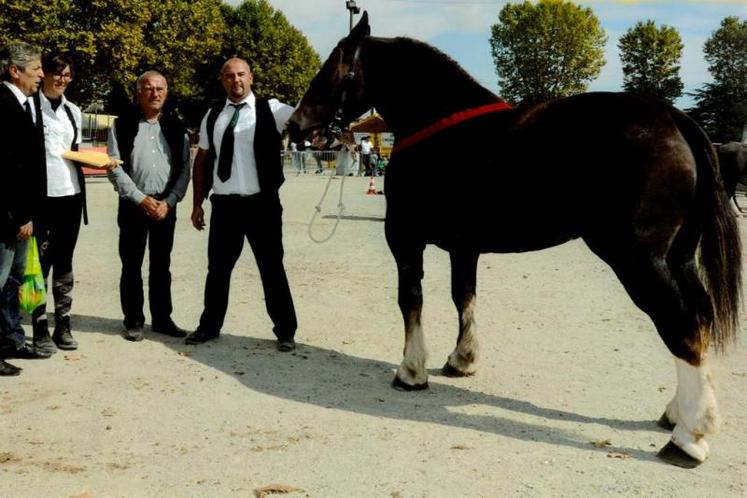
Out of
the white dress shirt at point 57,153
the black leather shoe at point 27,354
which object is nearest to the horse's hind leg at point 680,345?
the white dress shirt at point 57,153

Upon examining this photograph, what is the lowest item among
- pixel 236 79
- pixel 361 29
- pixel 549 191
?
pixel 549 191

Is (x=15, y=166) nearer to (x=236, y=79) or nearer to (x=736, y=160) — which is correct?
(x=236, y=79)

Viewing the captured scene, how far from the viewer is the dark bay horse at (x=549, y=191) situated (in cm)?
401

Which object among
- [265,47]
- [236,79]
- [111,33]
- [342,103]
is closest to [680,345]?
[342,103]

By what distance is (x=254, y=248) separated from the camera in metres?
6.43

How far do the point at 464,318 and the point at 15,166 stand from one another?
3391 millimetres

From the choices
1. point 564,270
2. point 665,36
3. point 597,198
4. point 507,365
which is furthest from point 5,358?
point 665,36

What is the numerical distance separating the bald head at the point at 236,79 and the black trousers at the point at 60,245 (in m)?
1.52

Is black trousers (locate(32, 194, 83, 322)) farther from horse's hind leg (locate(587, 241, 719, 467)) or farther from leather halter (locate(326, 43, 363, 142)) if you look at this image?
horse's hind leg (locate(587, 241, 719, 467))

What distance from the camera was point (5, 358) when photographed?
232 inches

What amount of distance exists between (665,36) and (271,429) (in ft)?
251

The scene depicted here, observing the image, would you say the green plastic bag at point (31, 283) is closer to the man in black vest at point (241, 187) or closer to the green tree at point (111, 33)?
the man in black vest at point (241, 187)

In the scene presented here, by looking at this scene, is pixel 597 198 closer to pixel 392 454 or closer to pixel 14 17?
pixel 392 454

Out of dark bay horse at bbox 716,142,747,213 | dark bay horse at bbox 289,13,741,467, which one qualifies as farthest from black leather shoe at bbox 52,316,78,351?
dark bay horse at bbox 716,142,747,213
